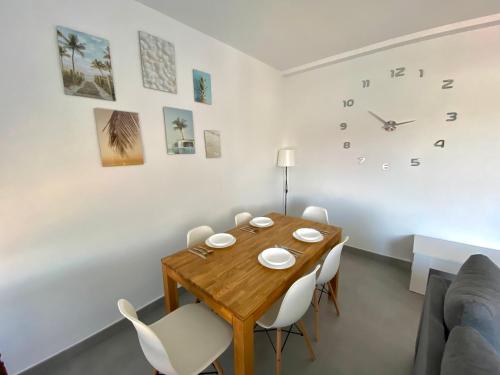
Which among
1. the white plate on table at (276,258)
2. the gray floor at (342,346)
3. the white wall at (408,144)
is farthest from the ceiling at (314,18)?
the gray floor at (342,346)

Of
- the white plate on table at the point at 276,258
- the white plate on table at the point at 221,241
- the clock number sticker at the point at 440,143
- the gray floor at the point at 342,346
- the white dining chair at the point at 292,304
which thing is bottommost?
the gray floor at the point at 342,346

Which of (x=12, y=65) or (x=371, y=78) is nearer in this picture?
(x=12, y=65)

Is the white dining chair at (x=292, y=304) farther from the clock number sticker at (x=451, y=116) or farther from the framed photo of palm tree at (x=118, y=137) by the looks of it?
the clock number sticker at (x=451, y=116)

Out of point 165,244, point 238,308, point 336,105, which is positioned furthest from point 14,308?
point 336,105

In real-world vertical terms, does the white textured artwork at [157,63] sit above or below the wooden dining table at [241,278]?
above

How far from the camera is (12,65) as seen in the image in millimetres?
1188

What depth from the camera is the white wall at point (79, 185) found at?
1243 mm

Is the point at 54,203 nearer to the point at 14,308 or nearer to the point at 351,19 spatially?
the point at 14,308

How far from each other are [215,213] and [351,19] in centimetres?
240

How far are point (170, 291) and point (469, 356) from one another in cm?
151

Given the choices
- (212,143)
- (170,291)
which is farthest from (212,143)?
(170,291)

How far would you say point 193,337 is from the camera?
3.80 feet

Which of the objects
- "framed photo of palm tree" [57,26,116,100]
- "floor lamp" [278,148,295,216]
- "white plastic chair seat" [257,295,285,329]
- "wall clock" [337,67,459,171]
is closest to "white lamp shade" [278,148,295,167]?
"floor lamp" [278,148,295,216]

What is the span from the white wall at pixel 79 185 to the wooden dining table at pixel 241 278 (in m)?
0.63
